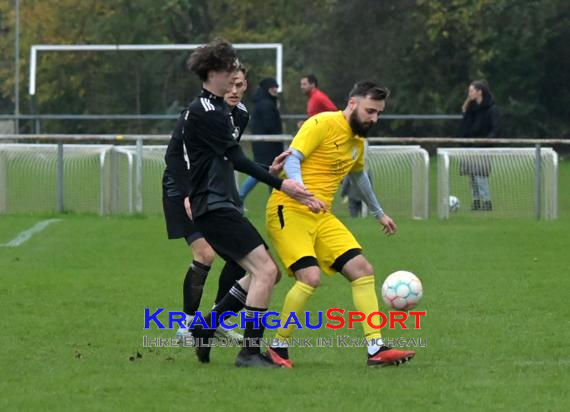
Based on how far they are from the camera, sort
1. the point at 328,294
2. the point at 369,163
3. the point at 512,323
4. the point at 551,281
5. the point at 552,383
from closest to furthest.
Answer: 1. the point at 552,383
2. the point at 512,323
3. the point at 328,294
4. the point at 551,281
5. the point at 369,163

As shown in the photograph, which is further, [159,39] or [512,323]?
[159,39]

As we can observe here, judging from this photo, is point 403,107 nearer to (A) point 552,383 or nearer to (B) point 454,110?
(B) point 454,110

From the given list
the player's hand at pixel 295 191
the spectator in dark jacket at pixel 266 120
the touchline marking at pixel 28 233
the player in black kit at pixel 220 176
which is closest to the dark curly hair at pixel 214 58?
the player in black kit at pixel 220 176

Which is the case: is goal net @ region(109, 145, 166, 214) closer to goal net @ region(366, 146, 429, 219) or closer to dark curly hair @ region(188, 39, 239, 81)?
goal net @ region(366, 146, 429, 219)

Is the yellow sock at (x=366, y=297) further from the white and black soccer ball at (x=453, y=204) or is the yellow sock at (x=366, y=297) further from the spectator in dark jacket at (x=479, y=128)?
the white and black soccer ball at (x=453, y=204)

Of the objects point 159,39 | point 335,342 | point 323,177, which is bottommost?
point 335,342

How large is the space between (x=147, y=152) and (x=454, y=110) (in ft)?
69.2

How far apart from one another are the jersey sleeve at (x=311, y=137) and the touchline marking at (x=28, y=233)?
8040 millimetres

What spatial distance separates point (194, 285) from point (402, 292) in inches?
60.2

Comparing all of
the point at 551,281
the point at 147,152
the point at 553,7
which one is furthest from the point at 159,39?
the point at 551,281

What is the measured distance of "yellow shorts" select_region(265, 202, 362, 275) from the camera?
8.34 m

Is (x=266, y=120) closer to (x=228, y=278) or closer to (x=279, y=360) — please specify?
(x=228, y=278)

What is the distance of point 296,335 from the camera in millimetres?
9570

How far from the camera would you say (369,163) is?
66.4 feet
